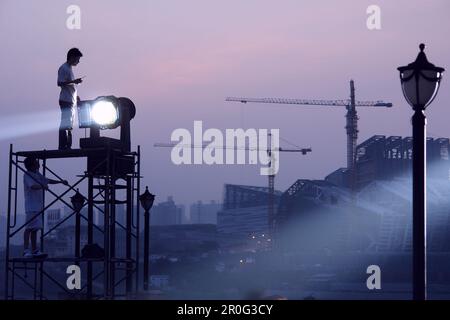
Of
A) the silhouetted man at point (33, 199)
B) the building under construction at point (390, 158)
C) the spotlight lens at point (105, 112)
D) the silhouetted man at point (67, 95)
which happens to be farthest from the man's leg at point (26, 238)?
the building under construction at point (390, 158)

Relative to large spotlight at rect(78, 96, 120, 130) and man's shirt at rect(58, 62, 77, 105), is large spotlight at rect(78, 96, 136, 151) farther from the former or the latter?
man's shirt at rect(58, 62, 77, 105)

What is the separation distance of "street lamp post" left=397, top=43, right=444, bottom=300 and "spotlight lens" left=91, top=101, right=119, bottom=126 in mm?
5944

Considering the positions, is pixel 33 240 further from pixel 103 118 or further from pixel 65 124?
pixel 103 118

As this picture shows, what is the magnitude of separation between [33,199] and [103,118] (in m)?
1.86

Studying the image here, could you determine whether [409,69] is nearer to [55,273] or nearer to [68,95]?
[68,95]

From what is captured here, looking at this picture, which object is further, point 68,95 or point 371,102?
point 371,102

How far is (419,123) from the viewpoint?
934 centimetres

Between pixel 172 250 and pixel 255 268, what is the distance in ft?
163

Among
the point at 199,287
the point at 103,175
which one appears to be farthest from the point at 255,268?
the point at 103,175

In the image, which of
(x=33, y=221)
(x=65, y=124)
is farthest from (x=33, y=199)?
(x=65, y=124)
